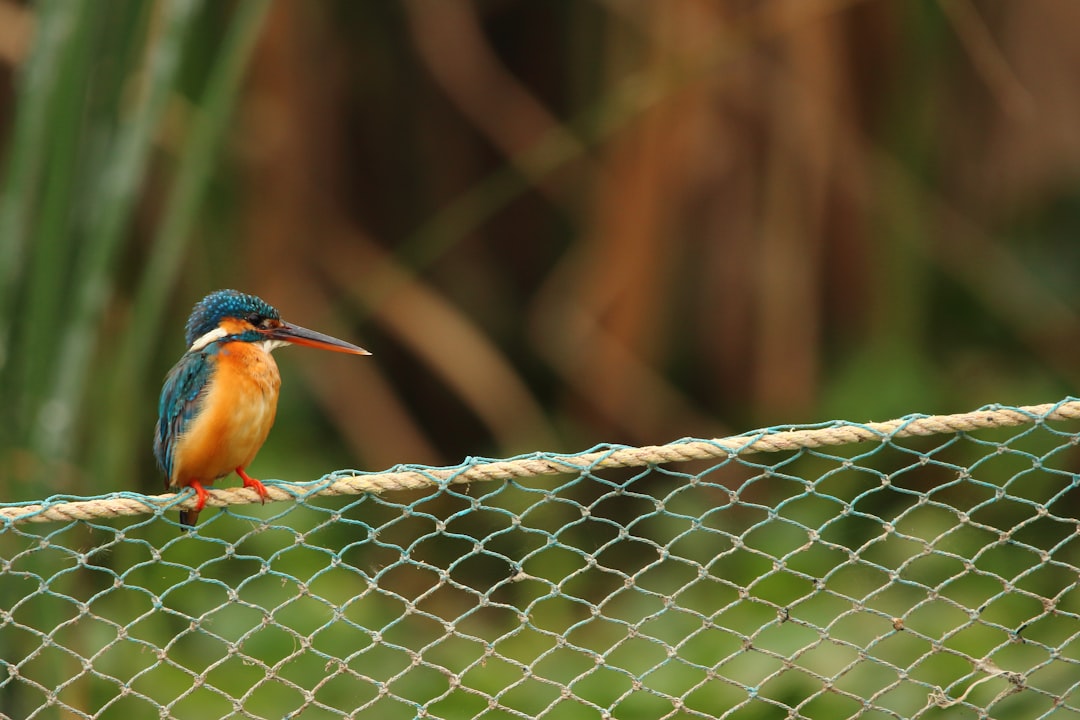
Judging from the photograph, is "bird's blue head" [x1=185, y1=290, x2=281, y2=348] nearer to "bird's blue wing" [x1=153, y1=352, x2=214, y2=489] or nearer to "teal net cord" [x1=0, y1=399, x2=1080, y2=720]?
"bird's blue wing" [x1=153, y1=352, x2=214, y2=489]

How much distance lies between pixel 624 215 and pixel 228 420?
230 centimetres

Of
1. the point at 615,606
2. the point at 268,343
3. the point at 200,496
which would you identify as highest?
the point at 268,343

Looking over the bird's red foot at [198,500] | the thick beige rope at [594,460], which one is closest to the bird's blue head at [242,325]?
the bird's red foot at [198,500]

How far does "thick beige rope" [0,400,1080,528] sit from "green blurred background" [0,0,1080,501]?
1757mm

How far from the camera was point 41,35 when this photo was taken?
9.46ft

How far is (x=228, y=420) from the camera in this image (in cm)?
263

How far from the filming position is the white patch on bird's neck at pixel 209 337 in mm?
2824

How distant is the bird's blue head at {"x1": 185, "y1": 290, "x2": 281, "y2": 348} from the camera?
2.86 m

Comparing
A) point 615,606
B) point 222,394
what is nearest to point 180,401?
point 222,394

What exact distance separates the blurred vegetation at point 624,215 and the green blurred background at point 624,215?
0.01 metres

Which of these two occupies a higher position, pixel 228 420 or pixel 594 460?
pixel 594 460

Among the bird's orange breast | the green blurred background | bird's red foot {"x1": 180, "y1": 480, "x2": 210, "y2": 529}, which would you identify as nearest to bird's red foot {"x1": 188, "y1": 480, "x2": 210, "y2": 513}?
bird's red foot {"x1": 180, "y1": 480, "x2": 210, "y2": 529}

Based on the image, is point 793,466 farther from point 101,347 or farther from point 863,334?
point 101,347

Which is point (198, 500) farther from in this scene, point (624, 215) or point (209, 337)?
point (624, 215)
